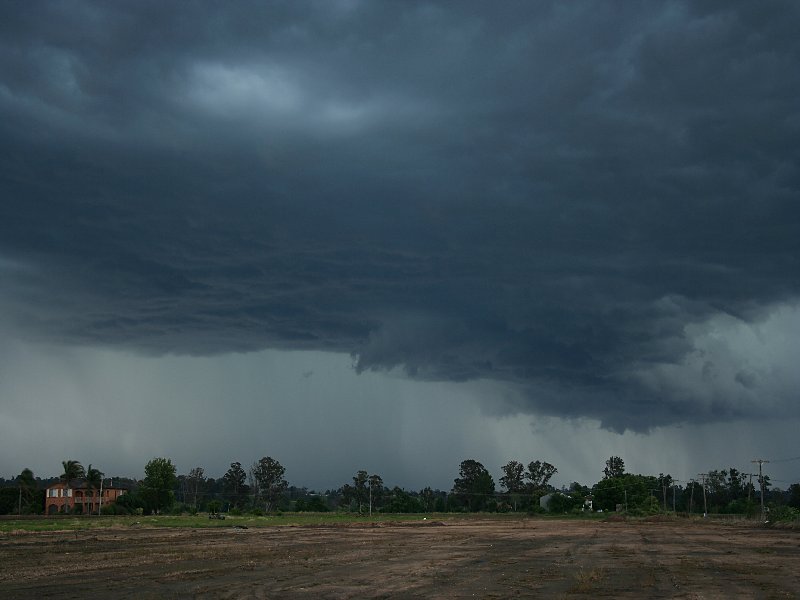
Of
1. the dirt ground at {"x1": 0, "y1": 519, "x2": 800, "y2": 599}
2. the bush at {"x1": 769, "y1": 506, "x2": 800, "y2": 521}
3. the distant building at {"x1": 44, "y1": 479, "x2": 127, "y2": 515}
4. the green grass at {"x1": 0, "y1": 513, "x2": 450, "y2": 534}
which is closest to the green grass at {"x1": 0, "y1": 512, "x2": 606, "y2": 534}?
the green grass at {"x1": 0, "y1": 513, "x2": 450, "y2": 534}

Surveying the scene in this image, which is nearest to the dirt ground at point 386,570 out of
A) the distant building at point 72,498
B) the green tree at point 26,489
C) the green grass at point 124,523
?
the green grass at point 124,523

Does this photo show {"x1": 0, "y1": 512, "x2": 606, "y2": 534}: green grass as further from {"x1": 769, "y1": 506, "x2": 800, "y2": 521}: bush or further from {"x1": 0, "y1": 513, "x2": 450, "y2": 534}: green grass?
{"x1": 769, "y1": 506, "x2": 800, "y2": 521}: bush

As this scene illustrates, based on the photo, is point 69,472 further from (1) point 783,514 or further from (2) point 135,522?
(1) point 783,514

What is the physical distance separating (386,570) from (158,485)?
14915cm

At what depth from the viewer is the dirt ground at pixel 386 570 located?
31.2 metres

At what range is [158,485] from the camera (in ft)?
584

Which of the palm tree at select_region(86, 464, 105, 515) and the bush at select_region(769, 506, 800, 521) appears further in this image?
the palm tree at select_region(86, 464, 105, 515)

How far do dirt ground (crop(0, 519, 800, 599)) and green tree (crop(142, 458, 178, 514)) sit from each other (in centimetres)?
11847

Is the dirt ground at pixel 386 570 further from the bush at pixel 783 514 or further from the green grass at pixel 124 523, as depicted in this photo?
the bush at pixel 783 514

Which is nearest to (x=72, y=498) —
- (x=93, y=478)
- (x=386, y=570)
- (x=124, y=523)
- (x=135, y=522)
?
(x=93, y=478)

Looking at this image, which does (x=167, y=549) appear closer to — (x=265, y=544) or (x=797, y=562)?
(x=265, y=544)

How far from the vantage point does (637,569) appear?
1631 inches

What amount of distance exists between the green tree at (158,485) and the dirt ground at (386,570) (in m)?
118

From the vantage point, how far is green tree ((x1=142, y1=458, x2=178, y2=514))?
17738 cm
